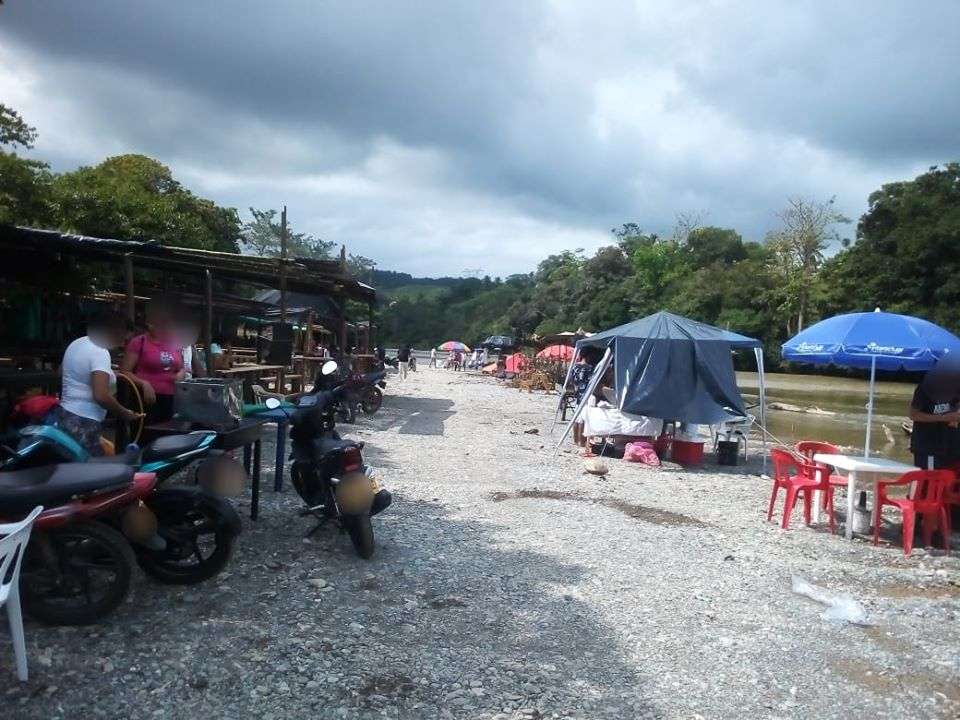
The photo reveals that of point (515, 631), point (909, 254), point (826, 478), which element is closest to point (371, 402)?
point (826, 478)

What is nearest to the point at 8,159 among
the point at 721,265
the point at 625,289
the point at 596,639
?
the point at 596,639

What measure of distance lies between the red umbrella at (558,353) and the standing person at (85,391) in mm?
28277

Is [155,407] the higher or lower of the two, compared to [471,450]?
higher

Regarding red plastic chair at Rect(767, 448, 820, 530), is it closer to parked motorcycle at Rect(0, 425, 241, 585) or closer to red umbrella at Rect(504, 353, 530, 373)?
parked motorcycle at Rect(0, 425, 241, 585)

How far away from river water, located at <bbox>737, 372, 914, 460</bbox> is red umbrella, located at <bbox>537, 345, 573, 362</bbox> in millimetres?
7599

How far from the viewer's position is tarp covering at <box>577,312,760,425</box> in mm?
10898

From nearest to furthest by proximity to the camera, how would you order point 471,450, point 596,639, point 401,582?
1. point 596,639
2. point 401,582
3. point 471,450

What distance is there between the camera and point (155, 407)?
6.23 meters

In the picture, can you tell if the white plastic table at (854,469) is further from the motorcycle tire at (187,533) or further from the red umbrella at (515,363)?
the red umbrella at (515,363)

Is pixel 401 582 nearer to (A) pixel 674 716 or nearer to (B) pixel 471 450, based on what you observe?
(A) pixel 674 716

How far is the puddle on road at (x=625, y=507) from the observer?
7.24 meters

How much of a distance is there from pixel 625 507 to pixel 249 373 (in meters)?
6.71

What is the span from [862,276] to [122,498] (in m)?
50.2

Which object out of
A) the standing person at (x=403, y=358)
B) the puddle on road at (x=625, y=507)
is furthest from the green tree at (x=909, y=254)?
the puddle on road at (x=625, y=507)
